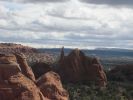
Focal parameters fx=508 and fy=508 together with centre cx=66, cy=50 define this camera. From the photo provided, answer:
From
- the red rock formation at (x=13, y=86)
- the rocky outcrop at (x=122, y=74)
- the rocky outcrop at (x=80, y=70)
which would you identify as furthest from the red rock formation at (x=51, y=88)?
the rocky outcrop at (x=122, y=74)

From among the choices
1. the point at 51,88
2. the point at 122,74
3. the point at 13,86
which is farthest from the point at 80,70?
the point at 13,86

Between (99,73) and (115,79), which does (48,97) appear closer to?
(99,73)

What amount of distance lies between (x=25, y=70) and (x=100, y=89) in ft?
160

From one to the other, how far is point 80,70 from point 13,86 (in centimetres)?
7648

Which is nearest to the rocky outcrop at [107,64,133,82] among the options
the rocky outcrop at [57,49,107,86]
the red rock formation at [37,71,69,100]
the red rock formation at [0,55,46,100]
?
the rocky outcrop at [57,49,107,86]

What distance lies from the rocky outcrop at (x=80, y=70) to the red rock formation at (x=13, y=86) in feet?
242

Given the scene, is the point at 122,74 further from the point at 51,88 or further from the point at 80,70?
the point at 51,88

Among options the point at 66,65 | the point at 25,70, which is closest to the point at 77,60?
the point at 66,65

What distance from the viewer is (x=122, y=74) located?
490ft

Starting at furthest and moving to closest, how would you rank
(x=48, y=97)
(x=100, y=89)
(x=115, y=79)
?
(x=115, y=79) < (x=100, y=89) < (x=48, y=97)

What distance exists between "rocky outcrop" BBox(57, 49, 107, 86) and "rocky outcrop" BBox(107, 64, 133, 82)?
Result: 701 inches

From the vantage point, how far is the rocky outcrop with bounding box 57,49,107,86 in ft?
414

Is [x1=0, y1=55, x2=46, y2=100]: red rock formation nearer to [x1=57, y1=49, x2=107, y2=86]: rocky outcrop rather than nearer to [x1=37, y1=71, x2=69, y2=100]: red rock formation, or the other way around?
[x1=37, y1=71, x2=69, y2=100]: red rock formation

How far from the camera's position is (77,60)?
129 metres
